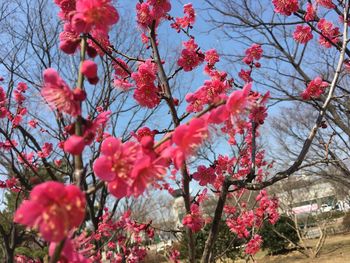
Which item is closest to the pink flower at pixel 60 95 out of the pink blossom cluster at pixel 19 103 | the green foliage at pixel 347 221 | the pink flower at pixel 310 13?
the pink flower at pixel 310 13

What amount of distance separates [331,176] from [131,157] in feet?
29.9

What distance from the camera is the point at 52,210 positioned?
89 centimetres

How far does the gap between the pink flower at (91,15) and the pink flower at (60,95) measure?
0.72ft

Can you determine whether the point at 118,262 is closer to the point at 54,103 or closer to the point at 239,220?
the point at 239,220

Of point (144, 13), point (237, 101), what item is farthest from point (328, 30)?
point (237, 101)

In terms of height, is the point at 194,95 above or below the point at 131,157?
above

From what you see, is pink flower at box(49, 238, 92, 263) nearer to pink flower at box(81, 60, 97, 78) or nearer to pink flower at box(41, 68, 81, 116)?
pink flower at box(41, 68, 81, 116)

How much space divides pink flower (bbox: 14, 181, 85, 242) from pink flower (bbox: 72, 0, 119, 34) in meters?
0.57

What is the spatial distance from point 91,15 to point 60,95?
303 millimetres

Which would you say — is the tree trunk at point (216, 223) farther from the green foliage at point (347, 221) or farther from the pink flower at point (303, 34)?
the green foliage at point (347, 221)

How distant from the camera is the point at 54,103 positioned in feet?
3.65

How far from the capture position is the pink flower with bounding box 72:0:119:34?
3.96 feet

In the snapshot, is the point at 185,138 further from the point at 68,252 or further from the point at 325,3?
the point at 325,3

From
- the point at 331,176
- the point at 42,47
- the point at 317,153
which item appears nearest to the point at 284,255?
the point at 317,153
